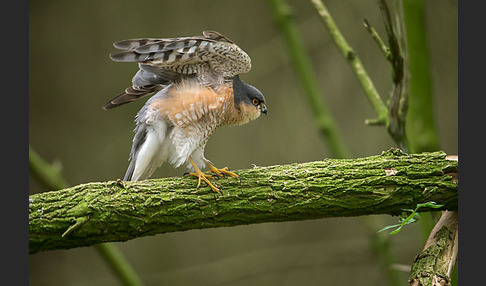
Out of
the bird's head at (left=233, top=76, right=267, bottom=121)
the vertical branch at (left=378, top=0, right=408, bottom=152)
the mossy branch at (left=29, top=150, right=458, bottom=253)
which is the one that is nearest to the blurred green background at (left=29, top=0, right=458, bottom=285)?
the bird's head at (left=233, top=76, right=267, bottom=121)

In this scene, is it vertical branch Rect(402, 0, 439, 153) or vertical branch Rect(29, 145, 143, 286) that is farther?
vertical branch Rect(29, 145, 143, 286)

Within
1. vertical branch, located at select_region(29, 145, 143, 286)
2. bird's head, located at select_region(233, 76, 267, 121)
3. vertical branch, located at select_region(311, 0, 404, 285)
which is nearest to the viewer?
vertical branch, located at select_region(311, 0, 404, 285)

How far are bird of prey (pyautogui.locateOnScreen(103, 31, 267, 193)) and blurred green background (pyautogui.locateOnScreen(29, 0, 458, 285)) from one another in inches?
76.4

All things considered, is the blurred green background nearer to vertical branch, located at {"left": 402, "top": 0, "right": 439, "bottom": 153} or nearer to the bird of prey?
vertical branch, located at {"left": 402, "top": 0, "right": 439, "bottom": 153}

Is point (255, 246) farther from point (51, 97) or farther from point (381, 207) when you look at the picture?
point (381, 207)

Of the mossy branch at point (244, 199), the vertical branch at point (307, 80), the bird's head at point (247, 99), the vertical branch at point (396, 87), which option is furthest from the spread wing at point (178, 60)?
the vertical branch at point (307, 80)

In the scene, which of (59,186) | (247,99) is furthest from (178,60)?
(59,186)

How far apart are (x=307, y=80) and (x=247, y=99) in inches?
34.2

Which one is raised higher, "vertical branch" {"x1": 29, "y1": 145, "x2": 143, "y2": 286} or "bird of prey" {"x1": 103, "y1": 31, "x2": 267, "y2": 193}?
"bird of prey" {"x1": 103, "y1": 31, "x2": 267, "y2": 193}

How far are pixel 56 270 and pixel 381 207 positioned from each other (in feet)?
11.6

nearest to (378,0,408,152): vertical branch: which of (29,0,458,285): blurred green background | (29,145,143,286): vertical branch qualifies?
(29,145,143,286): vertical branch

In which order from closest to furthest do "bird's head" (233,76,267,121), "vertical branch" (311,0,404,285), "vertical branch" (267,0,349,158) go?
"vertical branch" (311,0,404,285) → "bird's head" (233,76,267,121) → "vertical branch" (267,0,349,158)

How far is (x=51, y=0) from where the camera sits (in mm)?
4688

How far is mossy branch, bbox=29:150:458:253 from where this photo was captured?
6.73 feet
